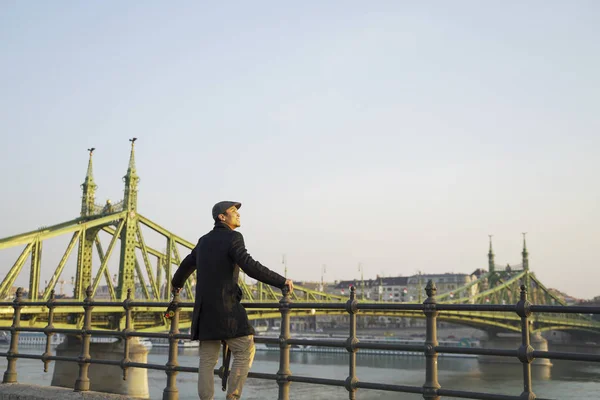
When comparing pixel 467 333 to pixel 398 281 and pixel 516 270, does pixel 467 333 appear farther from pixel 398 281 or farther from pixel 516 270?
pixel 398 281

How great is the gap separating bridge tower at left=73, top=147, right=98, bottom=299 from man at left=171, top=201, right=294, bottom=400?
3437 centimetres

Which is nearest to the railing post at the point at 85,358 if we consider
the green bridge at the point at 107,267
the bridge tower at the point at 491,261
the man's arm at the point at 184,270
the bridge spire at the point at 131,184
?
the man's arm at the point at 184,270

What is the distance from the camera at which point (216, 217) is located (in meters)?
5.53

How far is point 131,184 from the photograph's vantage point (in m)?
44.9

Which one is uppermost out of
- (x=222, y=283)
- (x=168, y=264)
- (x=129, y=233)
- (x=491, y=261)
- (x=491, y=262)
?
(x=491, y=261)

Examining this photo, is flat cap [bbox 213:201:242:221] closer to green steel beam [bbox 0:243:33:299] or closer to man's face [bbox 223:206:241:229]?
man's face [bbox 223:206:241:229]

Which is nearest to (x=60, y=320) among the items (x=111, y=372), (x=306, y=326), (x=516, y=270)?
(x=111, y=372)

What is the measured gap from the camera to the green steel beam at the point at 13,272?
33.3 m

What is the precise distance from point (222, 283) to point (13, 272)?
32.5 m

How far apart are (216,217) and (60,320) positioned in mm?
32638

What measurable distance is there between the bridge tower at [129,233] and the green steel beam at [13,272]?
21.4 feet

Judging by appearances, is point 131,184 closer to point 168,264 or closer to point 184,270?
point 168,264

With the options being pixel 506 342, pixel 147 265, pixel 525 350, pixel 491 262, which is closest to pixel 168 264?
pixel 147 265

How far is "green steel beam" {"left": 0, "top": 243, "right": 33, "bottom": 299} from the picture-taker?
3327 centimetres
